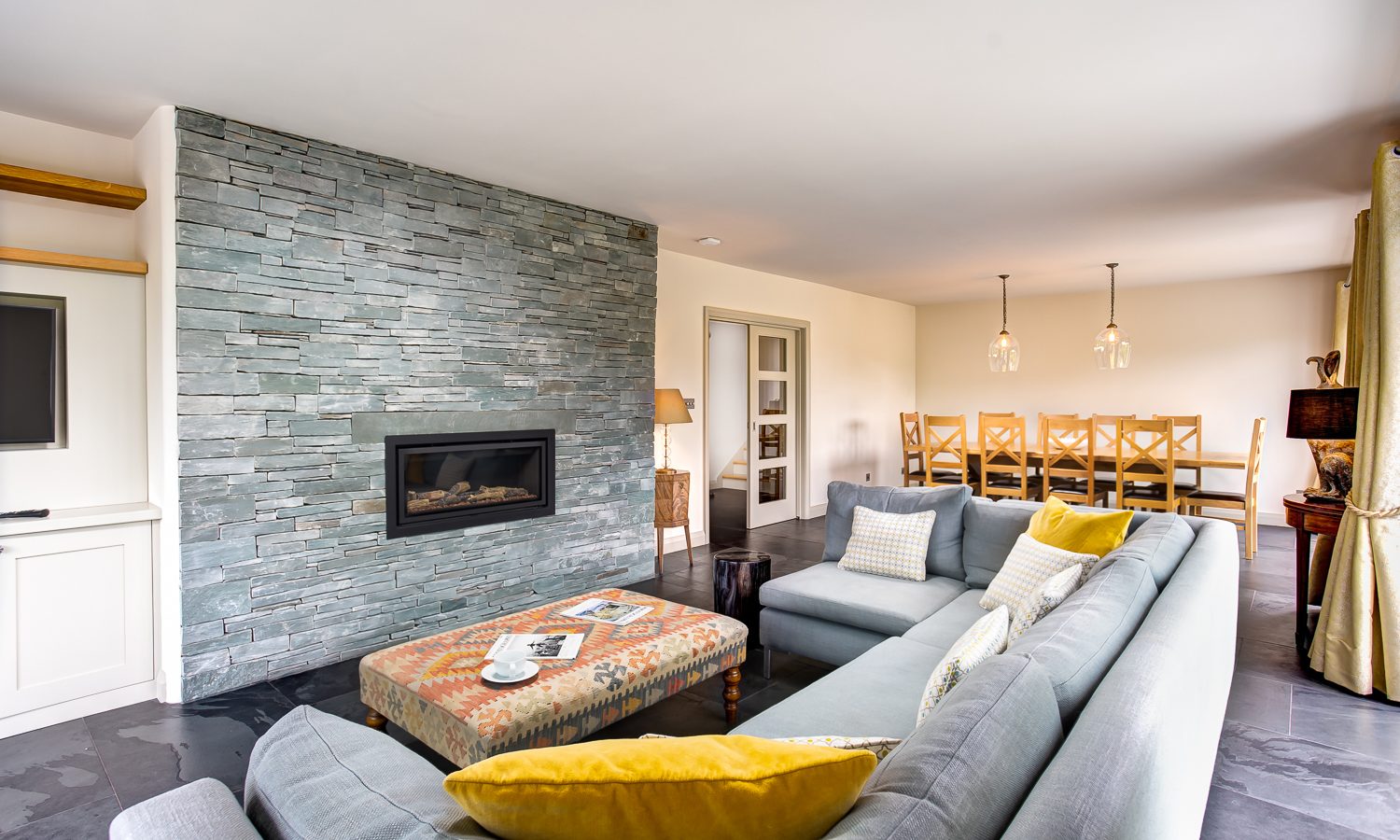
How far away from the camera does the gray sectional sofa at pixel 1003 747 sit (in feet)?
2.86

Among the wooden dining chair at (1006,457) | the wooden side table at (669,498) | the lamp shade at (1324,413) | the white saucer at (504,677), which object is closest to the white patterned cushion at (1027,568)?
the lamp shade at (1324,413)

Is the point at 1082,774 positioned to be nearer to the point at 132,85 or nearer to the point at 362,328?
the point at 362,328

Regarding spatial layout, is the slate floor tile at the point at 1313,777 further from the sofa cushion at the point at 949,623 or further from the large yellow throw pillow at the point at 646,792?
the large yellow throw pillow at the point at 646,792

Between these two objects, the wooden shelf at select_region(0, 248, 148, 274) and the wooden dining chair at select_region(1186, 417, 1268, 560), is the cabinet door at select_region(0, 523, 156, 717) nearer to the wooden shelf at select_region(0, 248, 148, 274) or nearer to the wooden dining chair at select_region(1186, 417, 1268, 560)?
the wooden shelf at select_region(0, 248, 148, 274)

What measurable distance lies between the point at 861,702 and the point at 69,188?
11.7 ft

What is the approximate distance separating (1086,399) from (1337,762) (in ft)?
19.2

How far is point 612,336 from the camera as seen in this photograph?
4.45m

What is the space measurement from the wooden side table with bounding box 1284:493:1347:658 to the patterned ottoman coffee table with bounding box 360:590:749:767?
276 cm

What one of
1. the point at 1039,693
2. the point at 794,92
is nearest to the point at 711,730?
the point at 1039,693

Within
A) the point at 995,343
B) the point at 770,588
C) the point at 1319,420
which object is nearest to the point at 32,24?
the point at 770,588

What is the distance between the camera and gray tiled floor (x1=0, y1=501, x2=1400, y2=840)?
2.09m

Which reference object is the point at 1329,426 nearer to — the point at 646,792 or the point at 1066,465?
the point at 1066,465

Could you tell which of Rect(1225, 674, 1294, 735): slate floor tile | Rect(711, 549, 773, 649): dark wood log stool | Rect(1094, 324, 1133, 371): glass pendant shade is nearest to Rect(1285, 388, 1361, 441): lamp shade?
Rect(1225, 674, 1294, 735): slate floor tile

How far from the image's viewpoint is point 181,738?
255 centimetres
